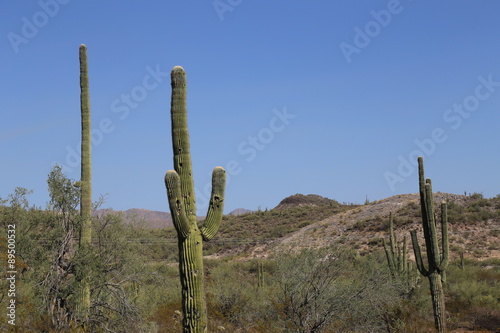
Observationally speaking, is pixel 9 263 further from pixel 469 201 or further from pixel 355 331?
pixel 469 201

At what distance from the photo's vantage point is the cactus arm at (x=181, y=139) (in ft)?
30.3

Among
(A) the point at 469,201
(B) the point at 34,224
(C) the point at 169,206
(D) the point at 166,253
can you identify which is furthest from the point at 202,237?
(A) the point at 469,201

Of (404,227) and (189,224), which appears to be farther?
(404,227)

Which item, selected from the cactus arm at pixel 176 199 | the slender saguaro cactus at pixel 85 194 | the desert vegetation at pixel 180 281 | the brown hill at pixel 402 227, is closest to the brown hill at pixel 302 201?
the brown hill at pixel 402 227

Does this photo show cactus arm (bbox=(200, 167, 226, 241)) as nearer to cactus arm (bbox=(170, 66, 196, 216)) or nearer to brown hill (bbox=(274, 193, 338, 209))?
cactus arm (bbox=(170, 66, 196, 216))

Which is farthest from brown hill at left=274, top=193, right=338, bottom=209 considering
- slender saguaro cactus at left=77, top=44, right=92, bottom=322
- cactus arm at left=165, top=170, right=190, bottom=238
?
cactus arm at left=165, top=170, right=190, bottom=238

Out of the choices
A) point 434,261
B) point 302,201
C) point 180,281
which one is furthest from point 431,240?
point 302,201

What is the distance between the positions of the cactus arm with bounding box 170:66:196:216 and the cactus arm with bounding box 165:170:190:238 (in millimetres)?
194

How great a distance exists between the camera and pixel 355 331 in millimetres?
13805

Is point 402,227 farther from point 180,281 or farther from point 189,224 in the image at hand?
point 189,224

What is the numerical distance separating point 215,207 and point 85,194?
5.50 metres

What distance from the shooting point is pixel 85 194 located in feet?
44.2

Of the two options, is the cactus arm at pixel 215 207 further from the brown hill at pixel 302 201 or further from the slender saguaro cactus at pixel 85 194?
the brown hill at pixel 302 201

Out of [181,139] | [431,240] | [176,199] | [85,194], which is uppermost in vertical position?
[181,139]
